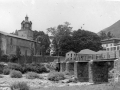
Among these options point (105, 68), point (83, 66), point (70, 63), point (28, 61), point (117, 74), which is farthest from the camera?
point (28, 61)

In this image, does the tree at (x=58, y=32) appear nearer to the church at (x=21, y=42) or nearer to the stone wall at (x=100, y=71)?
the church at (x=21, y=42)

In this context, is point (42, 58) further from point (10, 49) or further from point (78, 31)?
point (78, 31)

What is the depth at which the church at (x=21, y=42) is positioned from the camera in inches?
2393

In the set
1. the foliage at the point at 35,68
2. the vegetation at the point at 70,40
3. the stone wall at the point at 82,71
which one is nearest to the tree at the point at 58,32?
the vegetation at the point at 70,40

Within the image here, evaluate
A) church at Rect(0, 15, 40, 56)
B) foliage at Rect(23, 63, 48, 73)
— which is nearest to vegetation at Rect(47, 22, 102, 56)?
church at Rect(0, 15, 40, 56)

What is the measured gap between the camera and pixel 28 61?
58688mm

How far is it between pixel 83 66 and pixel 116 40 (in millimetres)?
47093

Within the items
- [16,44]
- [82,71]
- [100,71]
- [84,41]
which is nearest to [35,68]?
[82,71]

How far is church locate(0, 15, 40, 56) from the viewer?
199ft

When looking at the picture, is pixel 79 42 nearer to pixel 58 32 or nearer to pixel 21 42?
pixel 58 32

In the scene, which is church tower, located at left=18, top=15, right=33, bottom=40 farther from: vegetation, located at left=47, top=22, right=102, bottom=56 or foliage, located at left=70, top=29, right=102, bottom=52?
foliage, located at left=70, top=29, right=102, bottom=52

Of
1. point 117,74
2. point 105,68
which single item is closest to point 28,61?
point 105,68

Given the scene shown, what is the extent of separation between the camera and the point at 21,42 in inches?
2653

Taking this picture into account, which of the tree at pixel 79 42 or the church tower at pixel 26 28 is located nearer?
the tree at pixel 79 42
